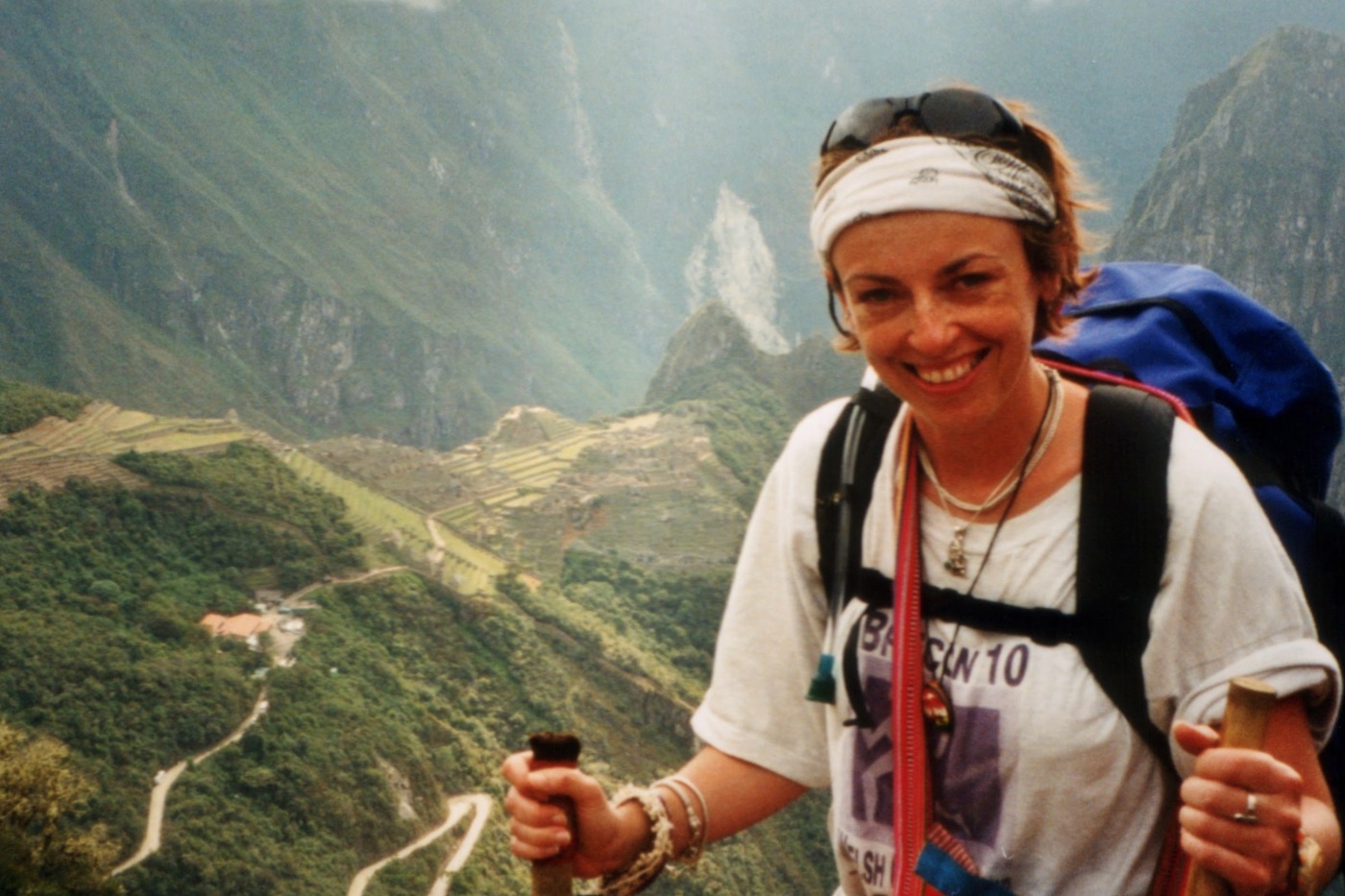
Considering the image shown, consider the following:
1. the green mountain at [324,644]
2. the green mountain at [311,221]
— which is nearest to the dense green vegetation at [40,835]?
the green mountain at [324,644]

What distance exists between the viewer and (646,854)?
122 cm

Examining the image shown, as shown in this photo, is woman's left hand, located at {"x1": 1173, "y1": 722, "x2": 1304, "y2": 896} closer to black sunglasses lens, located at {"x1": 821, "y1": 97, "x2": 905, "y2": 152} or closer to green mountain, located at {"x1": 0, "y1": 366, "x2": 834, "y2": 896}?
black sunglasses lens, located at {"x1": 821, "y1": 97, "x2": 905, "y2": 152}

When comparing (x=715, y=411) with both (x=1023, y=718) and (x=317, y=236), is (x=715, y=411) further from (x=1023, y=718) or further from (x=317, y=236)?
(x=1023, y=718)

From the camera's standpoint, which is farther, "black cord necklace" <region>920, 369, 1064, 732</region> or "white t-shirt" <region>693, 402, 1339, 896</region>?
"black cord necklace" <region>920, 369, 1064, 732</region>

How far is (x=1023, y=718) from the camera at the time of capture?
1062mm

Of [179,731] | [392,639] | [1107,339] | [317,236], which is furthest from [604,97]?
[1107,339]

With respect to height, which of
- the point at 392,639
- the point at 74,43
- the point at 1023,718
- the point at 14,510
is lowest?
the point at 392,639

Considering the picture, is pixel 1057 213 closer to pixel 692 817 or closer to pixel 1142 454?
pixel 1142 454

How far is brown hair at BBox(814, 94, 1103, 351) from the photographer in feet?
3.76

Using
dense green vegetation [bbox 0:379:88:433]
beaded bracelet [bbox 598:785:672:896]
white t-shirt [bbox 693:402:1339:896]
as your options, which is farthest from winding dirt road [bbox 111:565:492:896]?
white t-shirt [bbox 693:402:1339:896]

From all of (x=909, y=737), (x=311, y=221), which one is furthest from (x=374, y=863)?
(x=311, y=221)

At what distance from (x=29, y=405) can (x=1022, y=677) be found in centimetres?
2181

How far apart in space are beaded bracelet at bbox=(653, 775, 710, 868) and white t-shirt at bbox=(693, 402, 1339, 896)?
0.22ft

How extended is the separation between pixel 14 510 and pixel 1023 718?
19486 mm
